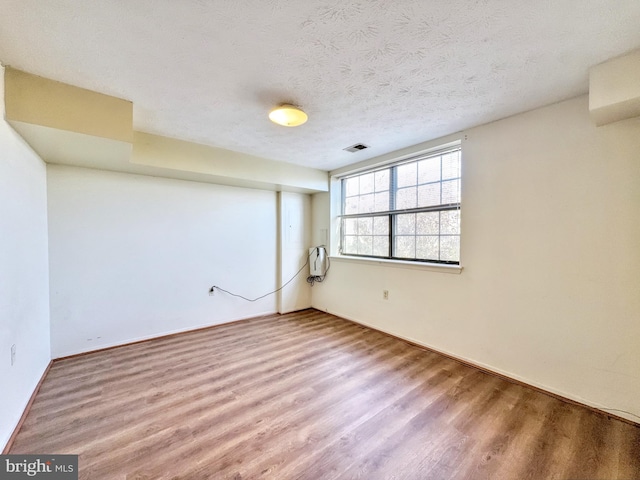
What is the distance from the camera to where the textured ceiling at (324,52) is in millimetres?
1298

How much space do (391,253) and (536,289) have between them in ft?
5.31

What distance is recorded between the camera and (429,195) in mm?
3131

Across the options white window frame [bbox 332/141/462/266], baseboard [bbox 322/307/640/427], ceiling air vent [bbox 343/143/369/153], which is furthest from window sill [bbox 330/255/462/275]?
ceiling air vent [bbox 343/143/369/153]

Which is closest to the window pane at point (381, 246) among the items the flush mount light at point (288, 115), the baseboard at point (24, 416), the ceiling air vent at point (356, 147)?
the ceiling air vent at point (356, 147)

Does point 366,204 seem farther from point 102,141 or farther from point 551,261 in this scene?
point 102,141

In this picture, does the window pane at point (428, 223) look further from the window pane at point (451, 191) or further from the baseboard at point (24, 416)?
the baseboard at point (24, 416)

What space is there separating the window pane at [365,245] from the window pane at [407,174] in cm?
91

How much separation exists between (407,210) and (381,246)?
0.65 m

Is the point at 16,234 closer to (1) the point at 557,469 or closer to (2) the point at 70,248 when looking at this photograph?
(2) the point at 70,248

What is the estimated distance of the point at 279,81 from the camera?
74.4 inches

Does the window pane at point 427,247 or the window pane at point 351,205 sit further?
the window pane at point 351,205

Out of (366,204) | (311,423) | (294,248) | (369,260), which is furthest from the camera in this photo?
(294,248)

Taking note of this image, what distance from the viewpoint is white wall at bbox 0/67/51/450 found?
1603 mm

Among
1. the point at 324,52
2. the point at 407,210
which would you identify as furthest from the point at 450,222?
the point at 324,52
